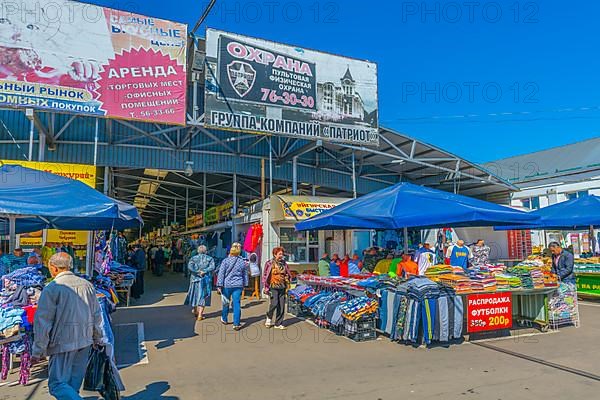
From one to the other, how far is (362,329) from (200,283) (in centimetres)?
382

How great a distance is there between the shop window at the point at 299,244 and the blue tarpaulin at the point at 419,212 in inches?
203

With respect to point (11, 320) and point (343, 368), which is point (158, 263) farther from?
point (343, 368)

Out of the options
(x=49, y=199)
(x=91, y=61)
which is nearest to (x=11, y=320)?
(x=49, y=199)

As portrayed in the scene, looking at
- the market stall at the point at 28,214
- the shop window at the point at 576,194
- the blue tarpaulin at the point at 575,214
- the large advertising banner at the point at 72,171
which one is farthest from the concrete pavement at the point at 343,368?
the shop window at the point at 576,194

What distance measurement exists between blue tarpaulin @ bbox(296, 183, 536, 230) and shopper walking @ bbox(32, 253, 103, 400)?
15.7 feet

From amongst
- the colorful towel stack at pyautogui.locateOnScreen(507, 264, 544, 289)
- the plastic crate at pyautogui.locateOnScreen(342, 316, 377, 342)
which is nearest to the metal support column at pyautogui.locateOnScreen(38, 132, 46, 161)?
the plastic crate at pyautogui.locateOnScreen(342, 316, 377, 342)

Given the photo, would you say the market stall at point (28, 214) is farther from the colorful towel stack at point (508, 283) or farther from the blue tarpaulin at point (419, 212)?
the colorful towel stack at point (508, 283)

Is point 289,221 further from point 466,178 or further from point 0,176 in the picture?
point 466,178

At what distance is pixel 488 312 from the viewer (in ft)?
23.5

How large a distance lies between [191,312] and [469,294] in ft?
20.8

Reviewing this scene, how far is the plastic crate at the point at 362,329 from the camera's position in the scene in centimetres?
705

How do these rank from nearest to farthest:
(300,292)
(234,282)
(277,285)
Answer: (277,285)
(234,282)
(300,292)

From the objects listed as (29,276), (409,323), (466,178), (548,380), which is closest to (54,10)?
(29,276)

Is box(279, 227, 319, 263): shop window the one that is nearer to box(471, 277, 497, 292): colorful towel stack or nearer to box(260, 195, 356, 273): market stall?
box(260, 195, 356, 273): market stall
